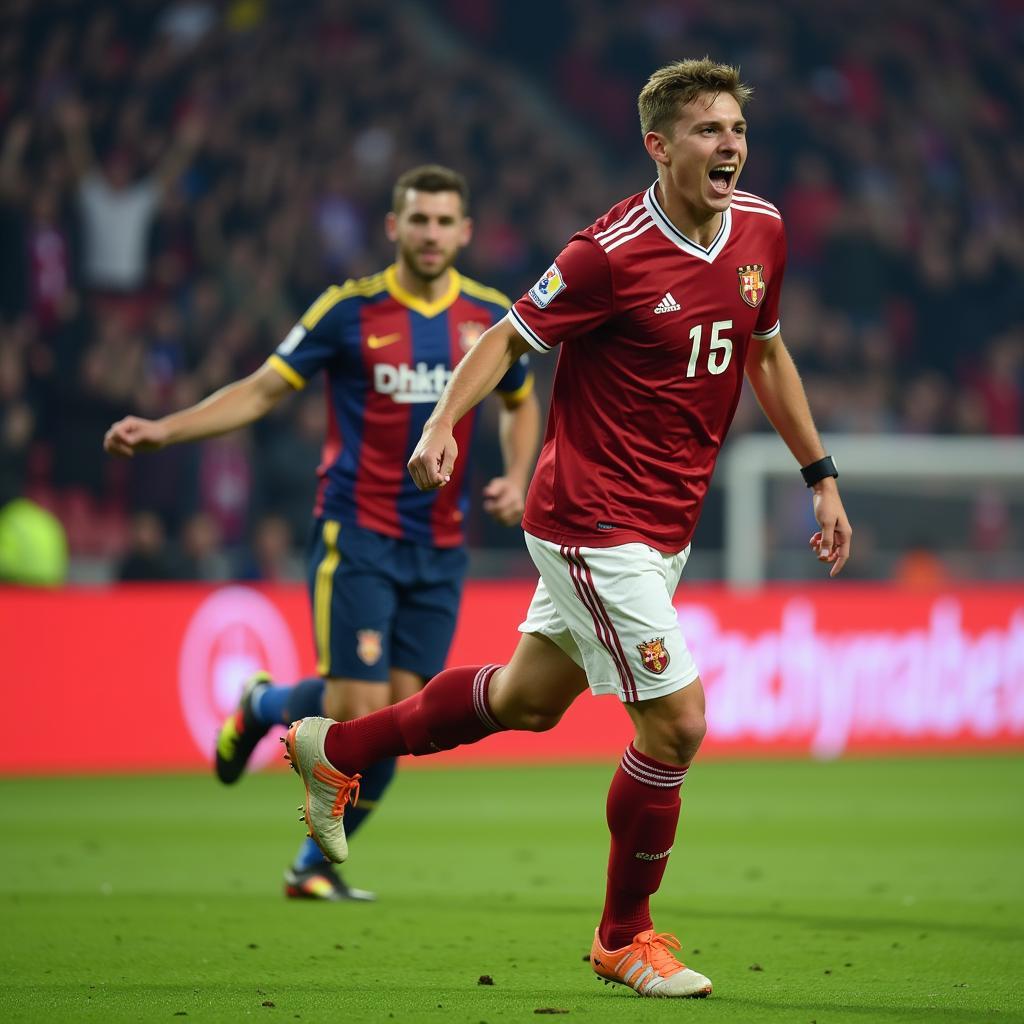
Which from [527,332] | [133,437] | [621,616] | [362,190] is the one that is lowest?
[621,616]

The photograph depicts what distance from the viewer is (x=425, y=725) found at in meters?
4.86

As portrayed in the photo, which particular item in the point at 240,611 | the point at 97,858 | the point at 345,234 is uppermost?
the point at 345,234

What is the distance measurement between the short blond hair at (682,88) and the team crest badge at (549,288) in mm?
454

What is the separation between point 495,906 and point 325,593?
1.24m

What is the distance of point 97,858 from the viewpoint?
299 inches

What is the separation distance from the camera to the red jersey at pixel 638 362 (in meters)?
4.48

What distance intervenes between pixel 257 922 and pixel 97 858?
2.08 metres

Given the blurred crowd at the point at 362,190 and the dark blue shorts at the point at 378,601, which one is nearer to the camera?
the dark blue shorts at the point at 378,601

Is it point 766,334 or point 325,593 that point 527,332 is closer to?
point 766,334

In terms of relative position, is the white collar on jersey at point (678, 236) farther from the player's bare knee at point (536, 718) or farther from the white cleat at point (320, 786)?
the white cleat at point (320, 786)

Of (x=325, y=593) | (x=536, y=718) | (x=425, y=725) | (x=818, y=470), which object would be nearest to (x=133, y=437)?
(x=325, y=593)

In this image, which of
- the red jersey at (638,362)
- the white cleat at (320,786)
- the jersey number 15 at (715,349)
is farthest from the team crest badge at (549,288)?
the white cleat at (320,786)

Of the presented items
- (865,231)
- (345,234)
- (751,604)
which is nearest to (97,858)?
(751,604)

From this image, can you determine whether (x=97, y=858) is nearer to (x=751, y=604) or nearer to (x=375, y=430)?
(x=375, y=430)
